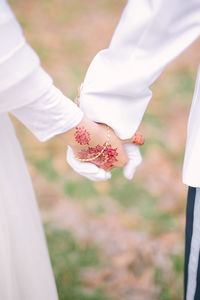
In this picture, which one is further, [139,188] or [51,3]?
[51,3]

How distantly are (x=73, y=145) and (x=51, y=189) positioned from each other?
155cm

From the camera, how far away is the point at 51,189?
285 cm

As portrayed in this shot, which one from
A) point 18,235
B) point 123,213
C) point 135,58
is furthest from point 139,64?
point 123,213

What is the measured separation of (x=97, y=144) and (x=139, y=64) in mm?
290

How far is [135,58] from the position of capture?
125 centimetres

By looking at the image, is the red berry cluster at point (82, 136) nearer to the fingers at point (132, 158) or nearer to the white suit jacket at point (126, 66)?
the white suit jacket at point (126, 66)

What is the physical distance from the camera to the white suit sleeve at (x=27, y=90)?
41.3 inches

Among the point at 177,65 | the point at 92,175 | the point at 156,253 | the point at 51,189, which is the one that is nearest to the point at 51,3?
the point at 177,65

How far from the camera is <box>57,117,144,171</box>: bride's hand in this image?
130 cm

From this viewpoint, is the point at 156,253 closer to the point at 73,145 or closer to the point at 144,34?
the point at 73,145

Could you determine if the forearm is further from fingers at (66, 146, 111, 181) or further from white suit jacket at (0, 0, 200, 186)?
fingers at (66, 146, 111, 181)

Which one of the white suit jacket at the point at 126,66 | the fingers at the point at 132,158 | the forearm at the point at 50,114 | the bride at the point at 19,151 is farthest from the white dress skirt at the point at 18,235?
the fingers at the point at 132,158

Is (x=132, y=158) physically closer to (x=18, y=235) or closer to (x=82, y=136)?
(x=82, y=136)

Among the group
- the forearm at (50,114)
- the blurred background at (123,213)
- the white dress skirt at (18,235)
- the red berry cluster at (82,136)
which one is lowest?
the blurred background at (123,213)
